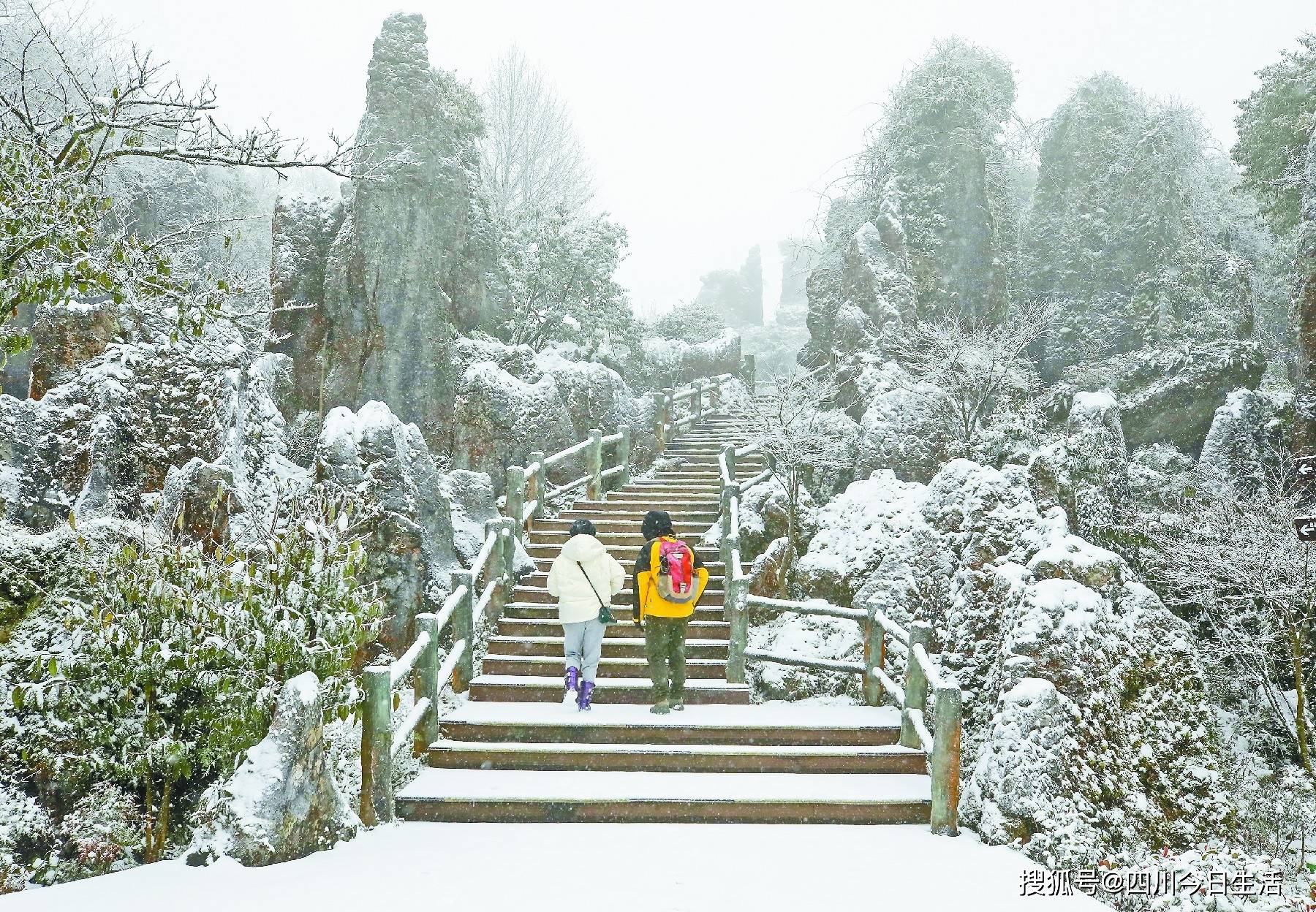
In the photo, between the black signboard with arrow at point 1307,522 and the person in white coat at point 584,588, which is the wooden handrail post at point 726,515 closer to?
the person in white coat at point 584,588

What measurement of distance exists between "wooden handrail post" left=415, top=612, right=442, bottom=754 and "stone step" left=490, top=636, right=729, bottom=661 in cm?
190

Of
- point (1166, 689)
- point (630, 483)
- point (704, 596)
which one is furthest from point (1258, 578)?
point (630, 483)

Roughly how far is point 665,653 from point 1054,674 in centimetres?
364

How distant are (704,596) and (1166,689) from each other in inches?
204

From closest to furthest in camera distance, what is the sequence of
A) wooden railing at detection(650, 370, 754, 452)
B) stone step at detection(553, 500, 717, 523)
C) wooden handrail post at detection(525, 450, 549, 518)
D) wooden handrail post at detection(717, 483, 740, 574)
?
wooden handrail post at detection(717, 483, 740, 574) → wooden handrail post at detection(525, 450, 549, 518) → stone step at detection(553, 500, 717, 523) → wooden railing at detection(650, 370, 754, 452)

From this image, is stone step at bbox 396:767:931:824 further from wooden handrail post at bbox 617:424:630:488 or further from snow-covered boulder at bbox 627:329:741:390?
snow-covered boulder at bbox 627:329:741:390

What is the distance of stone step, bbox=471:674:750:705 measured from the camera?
8.59m

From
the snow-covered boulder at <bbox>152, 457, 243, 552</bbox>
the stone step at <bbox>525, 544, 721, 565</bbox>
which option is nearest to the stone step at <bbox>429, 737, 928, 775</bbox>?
the stone step at <bbox>525, 544, 721, 565</bbox>

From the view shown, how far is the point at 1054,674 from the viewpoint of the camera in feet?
24.9

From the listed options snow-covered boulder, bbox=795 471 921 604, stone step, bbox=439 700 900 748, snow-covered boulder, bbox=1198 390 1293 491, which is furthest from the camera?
snow-covered boulder, bbox=1198 390 1293 491

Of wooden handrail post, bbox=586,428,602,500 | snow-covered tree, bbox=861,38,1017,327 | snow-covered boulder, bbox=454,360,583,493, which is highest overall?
snow-covered tree, bbox=861,38,1017,327

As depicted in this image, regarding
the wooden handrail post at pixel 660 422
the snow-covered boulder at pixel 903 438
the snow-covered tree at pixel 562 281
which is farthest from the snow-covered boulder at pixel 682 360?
the snow-covered boulder at pixel 903 438

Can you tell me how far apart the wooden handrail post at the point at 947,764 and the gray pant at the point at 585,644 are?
3190 millimetres

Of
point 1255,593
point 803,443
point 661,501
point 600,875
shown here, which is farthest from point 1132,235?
point 600,875
